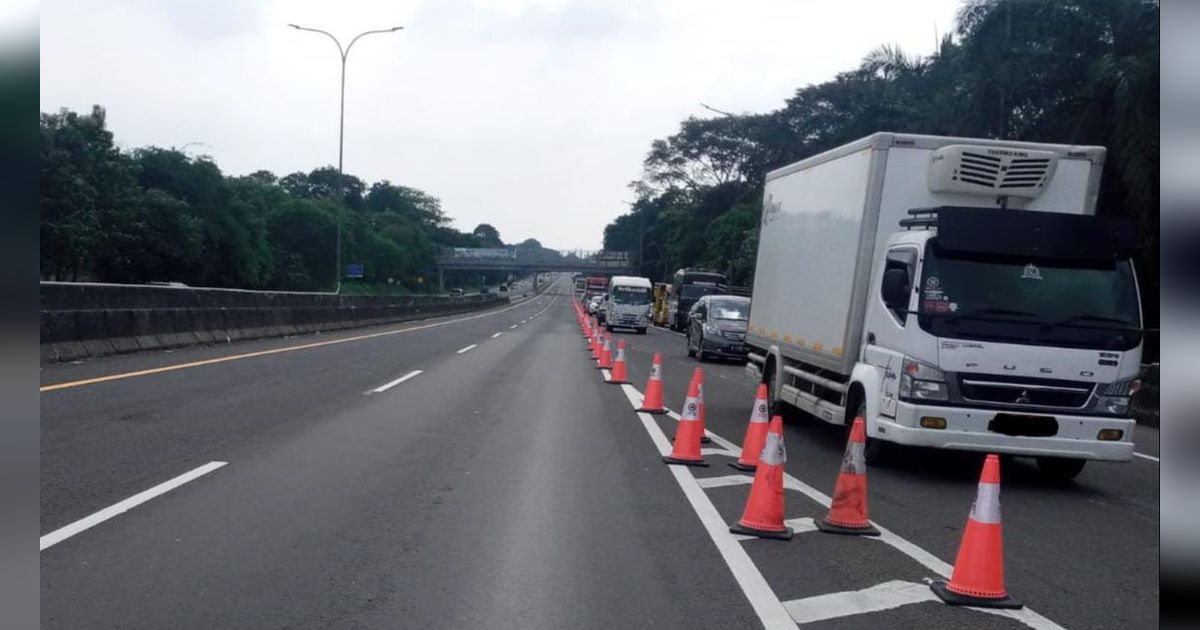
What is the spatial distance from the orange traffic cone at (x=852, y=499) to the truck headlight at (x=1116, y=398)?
3.59 meters

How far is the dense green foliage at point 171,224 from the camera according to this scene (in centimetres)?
4872

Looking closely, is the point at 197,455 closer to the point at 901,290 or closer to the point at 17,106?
the point at 901,290

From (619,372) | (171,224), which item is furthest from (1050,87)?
(171,224)

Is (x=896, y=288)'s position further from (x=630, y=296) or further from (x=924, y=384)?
(x=630, y=296)

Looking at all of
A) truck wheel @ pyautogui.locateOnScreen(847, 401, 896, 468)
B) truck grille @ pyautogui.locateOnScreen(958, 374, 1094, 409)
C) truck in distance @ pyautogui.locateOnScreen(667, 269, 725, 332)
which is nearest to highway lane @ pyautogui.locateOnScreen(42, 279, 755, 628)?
truck wheel @ pyautogui.locateOnScreen(847, 401, 896, 468)

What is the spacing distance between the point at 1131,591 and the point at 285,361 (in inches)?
690

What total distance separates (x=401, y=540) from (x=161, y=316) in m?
16.9

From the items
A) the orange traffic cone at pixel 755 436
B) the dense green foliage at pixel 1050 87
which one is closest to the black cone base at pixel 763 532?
the orange traffic cone at pixel 755 436

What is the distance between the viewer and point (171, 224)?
61938mm

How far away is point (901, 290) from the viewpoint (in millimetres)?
11172

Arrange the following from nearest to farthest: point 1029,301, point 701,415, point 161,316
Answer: point 1029,301, point 701,415, point 161,316

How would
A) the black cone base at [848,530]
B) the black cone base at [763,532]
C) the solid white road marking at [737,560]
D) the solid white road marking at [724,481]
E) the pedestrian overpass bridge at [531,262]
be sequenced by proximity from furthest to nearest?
the pedestrian overpass bridge at [531,262]
the solid white road marking at [724,481]
the black cone base at [848,530]
the black cone base at [763,532]
the solid white road marking at [737,560]

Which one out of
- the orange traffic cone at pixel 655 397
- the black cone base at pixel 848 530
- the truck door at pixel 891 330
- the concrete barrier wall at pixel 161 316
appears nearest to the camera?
the black cone base at pixel 848 530

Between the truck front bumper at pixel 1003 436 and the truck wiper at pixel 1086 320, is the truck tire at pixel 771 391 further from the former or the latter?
the truck wiper at pixel 1086 320
